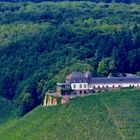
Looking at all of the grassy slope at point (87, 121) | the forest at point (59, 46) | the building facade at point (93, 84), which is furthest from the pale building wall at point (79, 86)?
the forest at point (59, 46)

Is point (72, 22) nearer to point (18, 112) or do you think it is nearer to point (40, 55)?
point (40, 55)

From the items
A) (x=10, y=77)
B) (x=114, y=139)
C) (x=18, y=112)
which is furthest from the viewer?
(x=10, y=77)

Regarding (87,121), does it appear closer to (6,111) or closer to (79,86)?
(79,86)

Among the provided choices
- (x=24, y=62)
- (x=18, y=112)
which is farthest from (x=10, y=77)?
(x=18, y=112)

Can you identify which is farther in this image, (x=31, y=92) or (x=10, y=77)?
(x=10, y=77)

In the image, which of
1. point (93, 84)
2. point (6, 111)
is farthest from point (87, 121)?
point (6, 111)

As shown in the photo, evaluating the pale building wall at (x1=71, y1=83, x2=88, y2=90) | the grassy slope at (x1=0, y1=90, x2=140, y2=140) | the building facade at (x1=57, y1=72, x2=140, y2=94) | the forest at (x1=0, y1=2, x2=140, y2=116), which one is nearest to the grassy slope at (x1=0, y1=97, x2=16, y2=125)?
the forest at (x1=0, y1=2, x2=140, y2=116)
